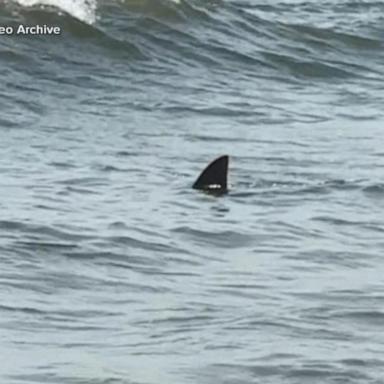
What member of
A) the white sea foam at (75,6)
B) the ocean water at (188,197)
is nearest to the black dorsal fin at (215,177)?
the ocean water at (188,197)

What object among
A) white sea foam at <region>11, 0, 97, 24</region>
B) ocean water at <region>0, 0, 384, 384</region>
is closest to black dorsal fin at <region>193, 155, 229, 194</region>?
ocean water at <region>0, 0, 384, 384</region>

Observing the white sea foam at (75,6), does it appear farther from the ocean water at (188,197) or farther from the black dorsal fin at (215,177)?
the black dorsal fin at (215,177)

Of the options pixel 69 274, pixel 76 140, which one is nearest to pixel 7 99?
pixel 76 140

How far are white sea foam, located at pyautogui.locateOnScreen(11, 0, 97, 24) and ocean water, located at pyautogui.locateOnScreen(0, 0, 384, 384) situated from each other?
0.07ft

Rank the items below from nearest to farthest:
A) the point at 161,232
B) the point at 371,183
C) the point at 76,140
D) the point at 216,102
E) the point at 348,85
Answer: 1. the point at 161,232
2. the point at 371,183
3. the point at 76,140
4. the point at 216,102
5. the point at 348,85

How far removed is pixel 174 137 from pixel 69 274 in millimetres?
4251

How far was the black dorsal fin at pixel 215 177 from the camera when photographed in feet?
36.1

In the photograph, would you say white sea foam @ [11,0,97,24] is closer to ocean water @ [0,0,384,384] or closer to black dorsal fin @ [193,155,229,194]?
ocean water @ [0,0,384,384]

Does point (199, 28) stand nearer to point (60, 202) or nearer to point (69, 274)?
point (60, 202)

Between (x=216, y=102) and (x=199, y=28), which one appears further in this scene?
(x=199, y=28)

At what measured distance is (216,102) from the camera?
1457 centimetres

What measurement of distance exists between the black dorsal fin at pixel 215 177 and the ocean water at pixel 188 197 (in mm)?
111

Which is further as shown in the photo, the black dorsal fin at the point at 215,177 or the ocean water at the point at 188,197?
the black dorsal fin at the point at 215,177

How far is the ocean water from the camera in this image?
7.54 metres
